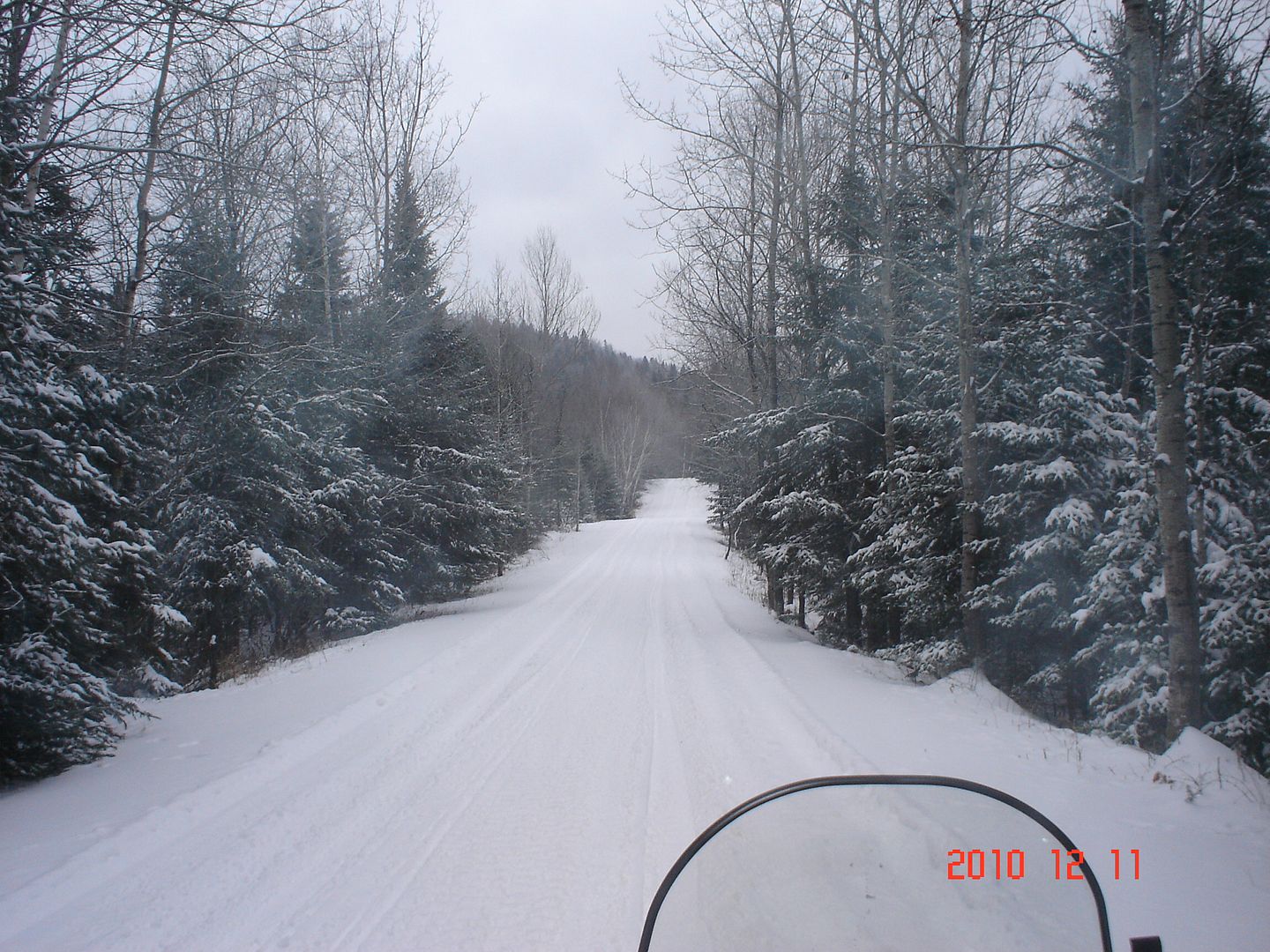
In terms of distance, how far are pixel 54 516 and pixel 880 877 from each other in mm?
6247

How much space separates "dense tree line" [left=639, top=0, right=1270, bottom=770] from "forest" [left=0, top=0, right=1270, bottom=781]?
5cm

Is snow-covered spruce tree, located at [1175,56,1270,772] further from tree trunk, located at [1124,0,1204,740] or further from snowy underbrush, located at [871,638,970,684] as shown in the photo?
snowy underbrush, located at [871,638,970,684]

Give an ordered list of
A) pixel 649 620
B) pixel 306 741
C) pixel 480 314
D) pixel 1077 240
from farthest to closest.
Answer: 1. pixel 480 314
2. pixel 649 620
3. pixel 1077 240
4. pixel 306 741

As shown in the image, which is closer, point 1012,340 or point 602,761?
point 602,761

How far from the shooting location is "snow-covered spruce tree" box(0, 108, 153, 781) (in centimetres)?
470

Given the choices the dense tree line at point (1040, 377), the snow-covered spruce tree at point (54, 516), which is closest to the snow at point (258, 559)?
the snow-covered spruce tree at point (54, 516)

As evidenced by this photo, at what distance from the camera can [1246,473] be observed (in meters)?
6.60

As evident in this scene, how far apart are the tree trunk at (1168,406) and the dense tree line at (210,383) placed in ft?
20.3

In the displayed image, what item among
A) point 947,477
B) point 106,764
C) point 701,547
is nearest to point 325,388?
point 106,764

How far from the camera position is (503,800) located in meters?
4.43

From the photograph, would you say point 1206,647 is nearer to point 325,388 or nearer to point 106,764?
point 106,764

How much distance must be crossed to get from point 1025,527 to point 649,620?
22.1 feet
